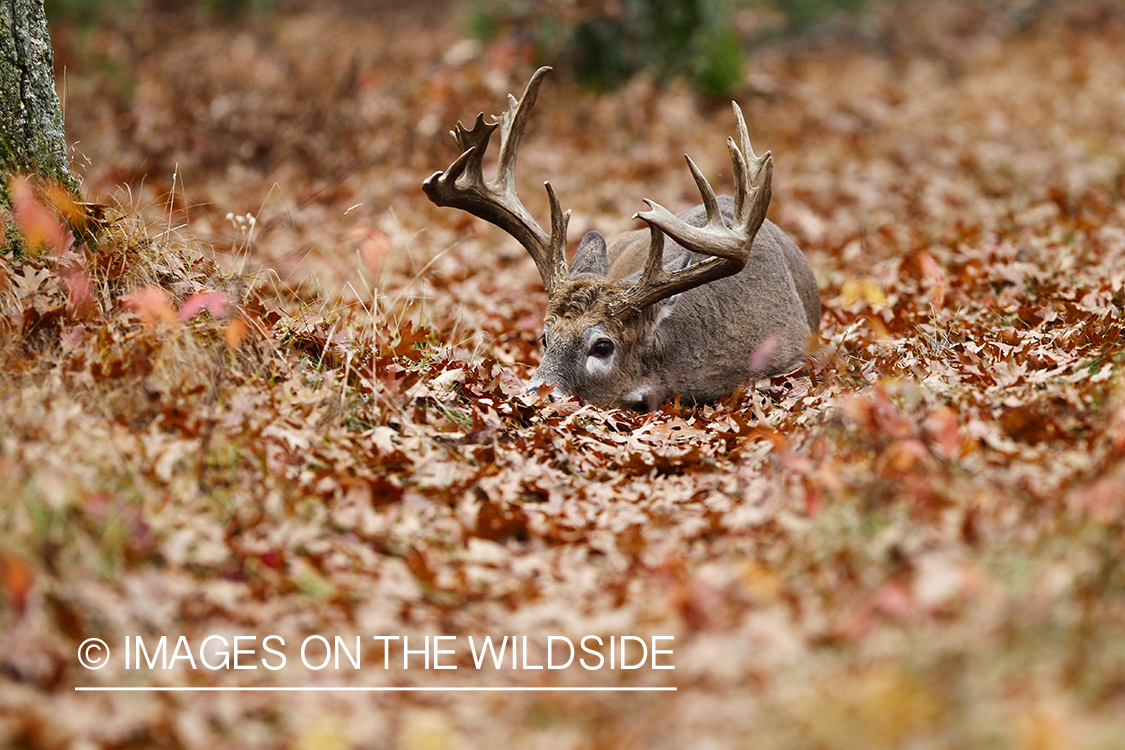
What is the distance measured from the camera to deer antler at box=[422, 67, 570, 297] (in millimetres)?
6543

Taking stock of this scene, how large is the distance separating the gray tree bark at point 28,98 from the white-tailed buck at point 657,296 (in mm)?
2095

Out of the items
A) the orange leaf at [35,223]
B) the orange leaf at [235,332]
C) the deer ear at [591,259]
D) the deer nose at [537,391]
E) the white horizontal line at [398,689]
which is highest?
the deer ear at [591,259]

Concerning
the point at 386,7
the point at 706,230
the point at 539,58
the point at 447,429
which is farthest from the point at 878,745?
the point at 386,7

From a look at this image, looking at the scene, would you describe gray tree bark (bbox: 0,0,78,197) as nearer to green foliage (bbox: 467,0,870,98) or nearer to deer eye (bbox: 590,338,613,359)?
deer eye (bbox: 590,338,613,359)

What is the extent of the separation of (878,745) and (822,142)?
468 inches

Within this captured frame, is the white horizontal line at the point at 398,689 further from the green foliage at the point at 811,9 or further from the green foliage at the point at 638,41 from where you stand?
the green foliage at the point at 811,9

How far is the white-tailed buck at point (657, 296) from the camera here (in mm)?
6336

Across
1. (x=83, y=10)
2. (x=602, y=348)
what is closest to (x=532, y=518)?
(x=602, y=348)

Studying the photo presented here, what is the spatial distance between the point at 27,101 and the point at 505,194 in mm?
2784

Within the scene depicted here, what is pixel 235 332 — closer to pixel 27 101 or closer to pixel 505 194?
pixel 27 101

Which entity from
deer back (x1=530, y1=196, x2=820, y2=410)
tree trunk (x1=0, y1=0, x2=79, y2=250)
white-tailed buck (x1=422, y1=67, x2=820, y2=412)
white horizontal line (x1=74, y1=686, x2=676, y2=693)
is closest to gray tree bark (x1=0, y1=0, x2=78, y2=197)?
tree trunk (x1=0, y1=0, x2=79, y2=250)

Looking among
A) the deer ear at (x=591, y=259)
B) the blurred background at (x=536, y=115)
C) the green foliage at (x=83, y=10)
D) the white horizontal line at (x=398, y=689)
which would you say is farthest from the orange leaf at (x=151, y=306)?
the green foliage at (x=83, y=10)

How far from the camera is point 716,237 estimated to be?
Answer: 626 centimetres

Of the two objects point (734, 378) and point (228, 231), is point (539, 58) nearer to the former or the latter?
point (228, 231)
